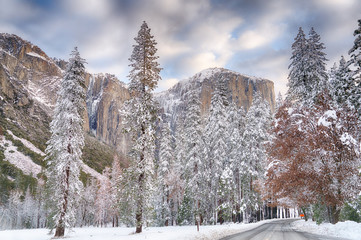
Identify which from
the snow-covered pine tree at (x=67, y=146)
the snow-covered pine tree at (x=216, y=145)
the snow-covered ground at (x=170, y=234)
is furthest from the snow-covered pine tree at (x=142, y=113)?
the snow-covered pine tree at (x=216, y=145)

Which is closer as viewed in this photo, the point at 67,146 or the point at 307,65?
the point at 67,146

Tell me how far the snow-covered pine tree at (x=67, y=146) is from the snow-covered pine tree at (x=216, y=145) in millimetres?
16491

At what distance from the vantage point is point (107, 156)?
15062 centimetres

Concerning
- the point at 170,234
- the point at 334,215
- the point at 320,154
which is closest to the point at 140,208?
the point at 170,234

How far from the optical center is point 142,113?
18.1 meters

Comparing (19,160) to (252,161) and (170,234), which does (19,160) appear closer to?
(252,161)

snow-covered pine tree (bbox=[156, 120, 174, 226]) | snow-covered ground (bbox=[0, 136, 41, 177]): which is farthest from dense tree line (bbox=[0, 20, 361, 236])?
snow-covered ground (bbox=[0, 136, 41, 177])

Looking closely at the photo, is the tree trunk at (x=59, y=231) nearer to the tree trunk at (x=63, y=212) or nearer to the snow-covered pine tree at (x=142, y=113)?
the tree trunk at (x=63, y=212)

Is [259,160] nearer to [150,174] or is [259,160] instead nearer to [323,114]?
[323,114]

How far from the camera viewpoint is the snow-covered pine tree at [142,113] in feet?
55.8

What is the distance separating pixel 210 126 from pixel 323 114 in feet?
54.1

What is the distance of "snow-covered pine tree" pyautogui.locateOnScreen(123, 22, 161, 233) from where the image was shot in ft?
55.8

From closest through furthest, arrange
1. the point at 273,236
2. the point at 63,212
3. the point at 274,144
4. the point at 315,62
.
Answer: the point at 273,236
the point at 63,212
the point at 274,144
the point at 315,62

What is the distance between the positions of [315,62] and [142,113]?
1819cm
